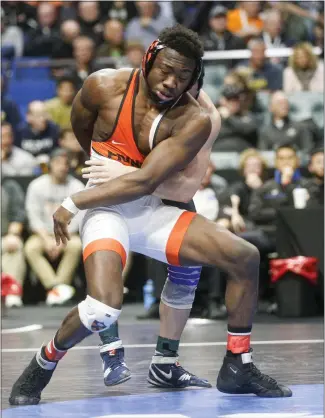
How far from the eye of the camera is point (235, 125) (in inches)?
446

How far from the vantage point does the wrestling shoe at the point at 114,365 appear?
4.94 metres

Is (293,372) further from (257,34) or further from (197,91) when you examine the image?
(257,34)

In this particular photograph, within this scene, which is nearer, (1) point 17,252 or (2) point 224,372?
(2) point 224,372

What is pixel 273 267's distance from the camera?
917cm

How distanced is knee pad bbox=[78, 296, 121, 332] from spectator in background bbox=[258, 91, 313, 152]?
625 cm

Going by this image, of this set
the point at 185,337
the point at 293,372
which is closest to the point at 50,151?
the point at 185,337

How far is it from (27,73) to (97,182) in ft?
29.3

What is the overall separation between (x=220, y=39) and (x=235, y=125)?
7.18ft

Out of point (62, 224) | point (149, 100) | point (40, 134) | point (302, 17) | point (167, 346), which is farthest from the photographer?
point (302, 17)

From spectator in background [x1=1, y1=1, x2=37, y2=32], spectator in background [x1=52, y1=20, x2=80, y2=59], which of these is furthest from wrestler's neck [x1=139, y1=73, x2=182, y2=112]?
spectator in background [x1=1, y1=1, x2=37, y2=32]

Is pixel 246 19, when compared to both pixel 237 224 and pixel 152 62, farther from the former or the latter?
pixel 152 62

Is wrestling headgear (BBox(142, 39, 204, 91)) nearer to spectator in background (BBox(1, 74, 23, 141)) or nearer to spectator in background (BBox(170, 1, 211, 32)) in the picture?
spectator in background (BBox(1, 74, 23, 141))

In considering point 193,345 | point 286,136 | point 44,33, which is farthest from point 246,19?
point 193,345

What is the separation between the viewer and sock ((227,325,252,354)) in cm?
510
